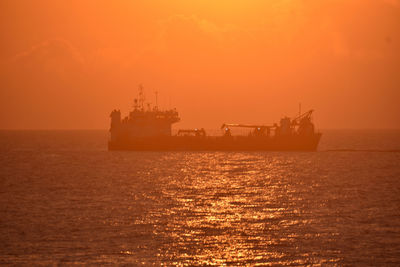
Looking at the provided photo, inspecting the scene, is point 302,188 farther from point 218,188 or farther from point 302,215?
point 302,215

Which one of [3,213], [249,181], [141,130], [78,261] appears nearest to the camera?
[78,261]

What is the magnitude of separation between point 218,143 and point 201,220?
259 ft

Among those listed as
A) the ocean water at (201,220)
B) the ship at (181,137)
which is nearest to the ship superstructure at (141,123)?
the ship at (181,137)

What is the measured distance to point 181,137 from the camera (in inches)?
4446

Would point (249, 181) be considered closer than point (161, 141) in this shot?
Yes

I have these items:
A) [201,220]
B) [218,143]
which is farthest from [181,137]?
[201,220]

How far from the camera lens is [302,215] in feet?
122

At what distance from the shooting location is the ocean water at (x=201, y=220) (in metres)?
26.4

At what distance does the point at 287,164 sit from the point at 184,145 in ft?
102

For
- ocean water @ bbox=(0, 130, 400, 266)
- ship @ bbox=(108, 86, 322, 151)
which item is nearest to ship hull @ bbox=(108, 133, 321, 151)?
ship @ bbox=(108, 86, 322, 151)

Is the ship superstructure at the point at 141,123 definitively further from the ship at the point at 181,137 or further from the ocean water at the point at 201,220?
the ocean water at the point at 201,220

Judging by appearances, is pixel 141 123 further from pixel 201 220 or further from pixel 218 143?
pixel 201 220

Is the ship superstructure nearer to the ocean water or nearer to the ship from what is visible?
the ship

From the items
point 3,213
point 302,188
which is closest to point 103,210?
point 3,213
